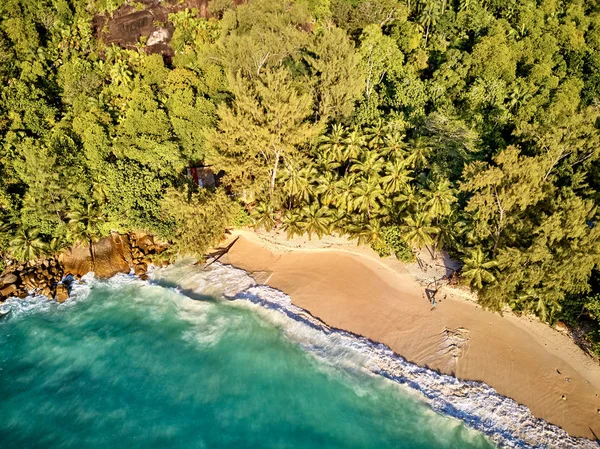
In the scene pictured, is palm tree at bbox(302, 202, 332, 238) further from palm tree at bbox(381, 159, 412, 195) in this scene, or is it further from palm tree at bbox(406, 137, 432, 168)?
palm tree at bbox(406, 137, 432, 168)

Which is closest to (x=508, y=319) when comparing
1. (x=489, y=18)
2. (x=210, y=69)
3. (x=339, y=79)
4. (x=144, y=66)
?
(x=339, y=79)

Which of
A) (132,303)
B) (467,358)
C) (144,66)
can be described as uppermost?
(144,66)

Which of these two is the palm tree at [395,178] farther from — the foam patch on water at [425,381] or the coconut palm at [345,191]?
the foam patch on water at [425,381]

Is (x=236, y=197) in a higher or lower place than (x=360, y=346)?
higher

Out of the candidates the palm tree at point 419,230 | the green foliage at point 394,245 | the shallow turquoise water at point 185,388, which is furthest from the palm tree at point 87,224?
the palm tree at point 419,230

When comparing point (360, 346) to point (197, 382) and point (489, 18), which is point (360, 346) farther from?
point (489, 18)

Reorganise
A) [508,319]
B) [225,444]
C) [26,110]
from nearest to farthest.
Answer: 1. [225,444]
2. [508,319]
3. [26,110]
